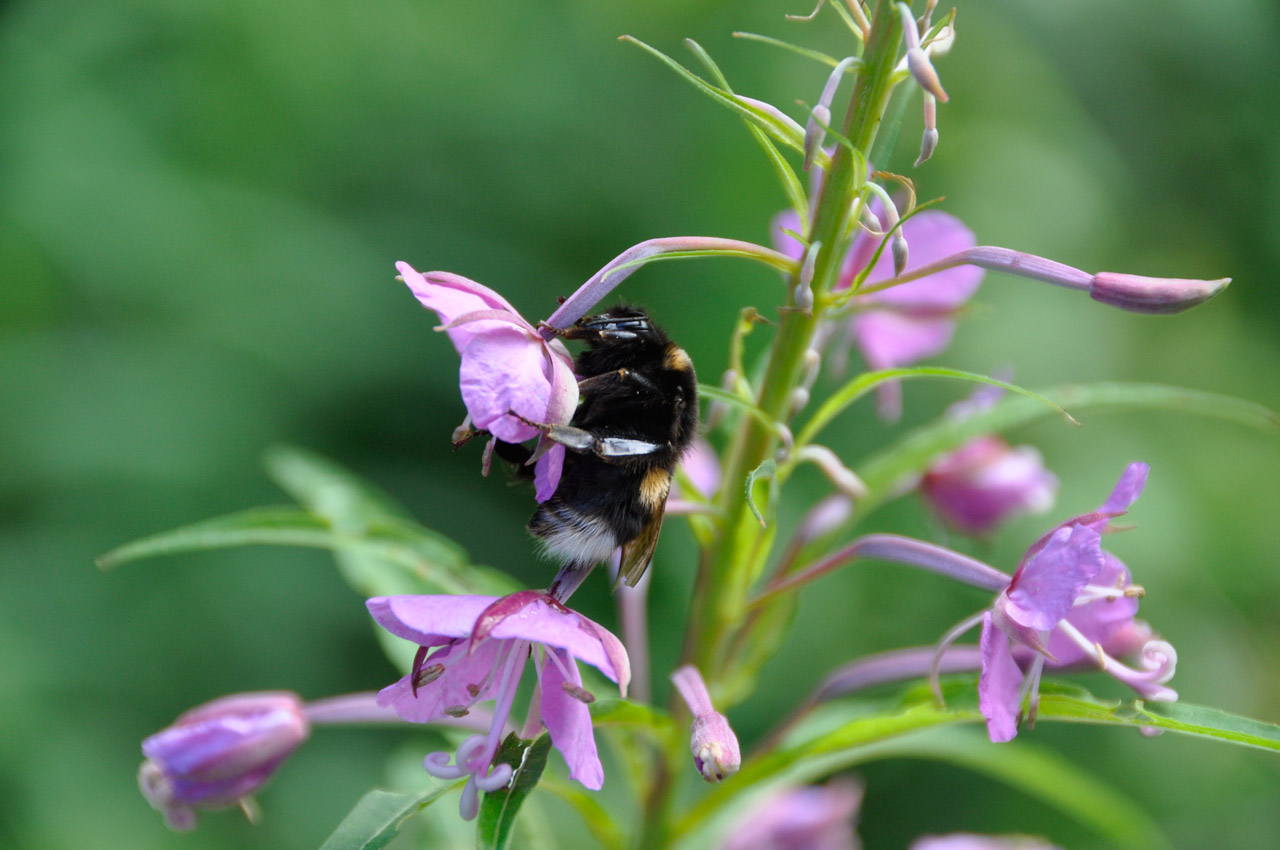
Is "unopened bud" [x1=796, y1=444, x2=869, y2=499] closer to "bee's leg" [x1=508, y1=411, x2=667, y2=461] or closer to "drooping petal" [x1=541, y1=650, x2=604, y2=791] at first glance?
"bee's leg" [x1=508, y1=411, x2=667, y2=461]

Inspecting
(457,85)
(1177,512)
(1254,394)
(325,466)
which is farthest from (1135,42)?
(325,466)

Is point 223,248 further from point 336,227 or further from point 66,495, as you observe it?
point 66,495

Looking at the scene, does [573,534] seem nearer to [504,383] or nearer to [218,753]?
[504,383]

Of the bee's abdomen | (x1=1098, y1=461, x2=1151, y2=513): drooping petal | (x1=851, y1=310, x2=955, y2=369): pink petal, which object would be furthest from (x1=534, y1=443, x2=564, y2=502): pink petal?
(x1=851, y1=310, x2=955, y2=369): pink petal

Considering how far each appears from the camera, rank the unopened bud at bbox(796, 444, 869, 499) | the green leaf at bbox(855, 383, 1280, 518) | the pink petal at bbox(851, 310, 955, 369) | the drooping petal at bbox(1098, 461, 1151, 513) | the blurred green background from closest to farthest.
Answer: the drooping petal at bbox(1098, 461, 1151, 513), the unopened bud at bbox(796, 444, 869, 499), the green leaf at bbox(855, 383, 1280, 518), the pink petal at bbox(851, 310, 955, 369), the blurred green background

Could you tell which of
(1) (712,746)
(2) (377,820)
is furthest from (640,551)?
(2) (377,820)

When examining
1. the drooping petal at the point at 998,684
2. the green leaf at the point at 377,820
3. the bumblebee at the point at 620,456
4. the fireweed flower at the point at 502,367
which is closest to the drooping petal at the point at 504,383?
the fireweed flower at the point at 502,367
